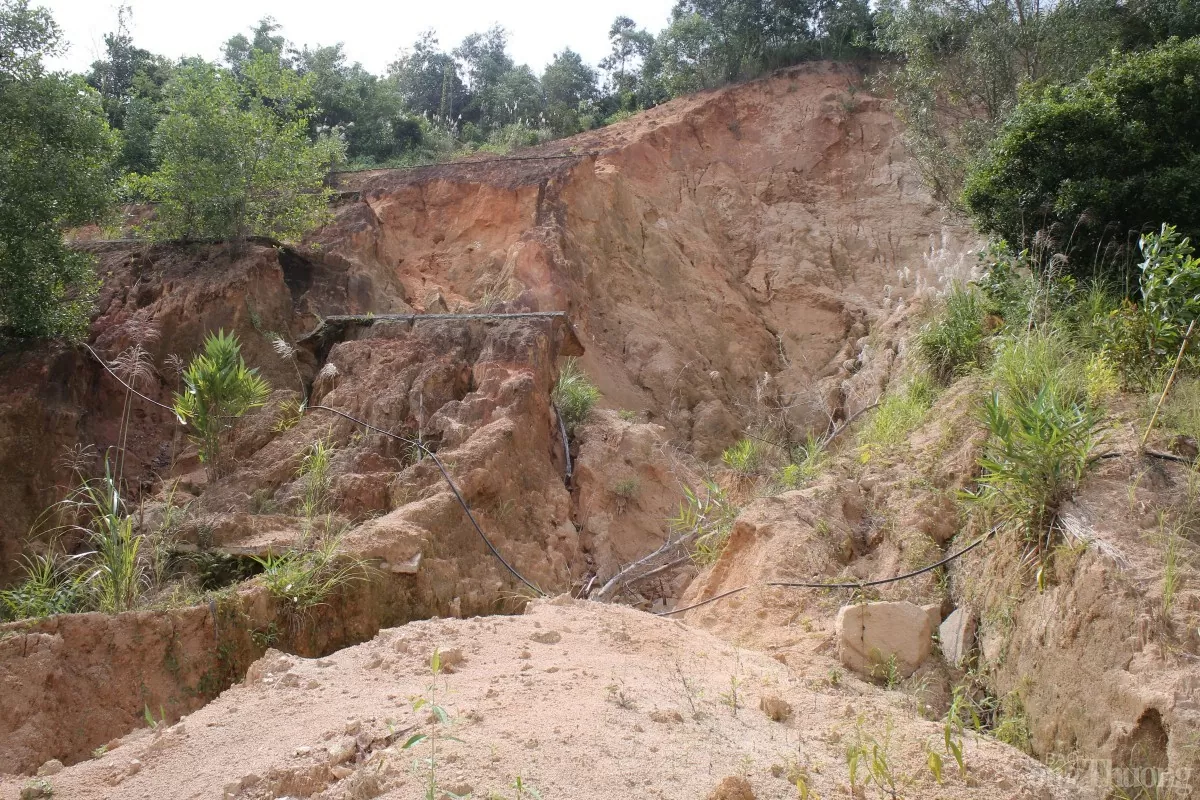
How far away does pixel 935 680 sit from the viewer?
473 cm

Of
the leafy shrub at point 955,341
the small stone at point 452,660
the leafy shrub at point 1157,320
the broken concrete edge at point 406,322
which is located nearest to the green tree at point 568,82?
the broken concrete edge at point 406,322

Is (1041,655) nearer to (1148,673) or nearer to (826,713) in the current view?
(1148,673)

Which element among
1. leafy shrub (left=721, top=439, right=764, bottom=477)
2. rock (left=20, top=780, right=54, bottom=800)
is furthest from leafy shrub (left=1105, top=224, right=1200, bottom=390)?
rock (left=20, top=780, right=54, bottom=800)

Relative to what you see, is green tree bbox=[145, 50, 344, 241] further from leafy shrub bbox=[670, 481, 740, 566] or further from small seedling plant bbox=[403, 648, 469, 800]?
small seedling plant bbox=[403, 648, 469, 800]

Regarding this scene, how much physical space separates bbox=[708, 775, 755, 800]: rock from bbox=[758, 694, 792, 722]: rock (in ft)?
2.74

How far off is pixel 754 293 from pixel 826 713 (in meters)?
10.4

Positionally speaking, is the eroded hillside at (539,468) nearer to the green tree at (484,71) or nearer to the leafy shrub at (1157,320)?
the leafy shrub at (1157,320)

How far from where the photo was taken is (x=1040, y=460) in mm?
4699

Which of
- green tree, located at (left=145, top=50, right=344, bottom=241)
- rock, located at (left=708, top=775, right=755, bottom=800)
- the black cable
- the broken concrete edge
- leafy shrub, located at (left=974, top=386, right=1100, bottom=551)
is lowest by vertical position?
the black cable

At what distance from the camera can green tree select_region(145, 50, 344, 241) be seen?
34.7 feet

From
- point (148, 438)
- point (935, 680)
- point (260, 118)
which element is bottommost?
point (935, 680)

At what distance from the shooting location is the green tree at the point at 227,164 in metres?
10.6

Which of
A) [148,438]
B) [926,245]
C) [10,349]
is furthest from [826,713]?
[926,245]

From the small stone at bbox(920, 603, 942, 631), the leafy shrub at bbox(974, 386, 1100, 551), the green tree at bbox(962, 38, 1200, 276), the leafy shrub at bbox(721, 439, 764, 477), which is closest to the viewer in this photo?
the leafy shrub at bbox(974, 386, 1100, 551)
